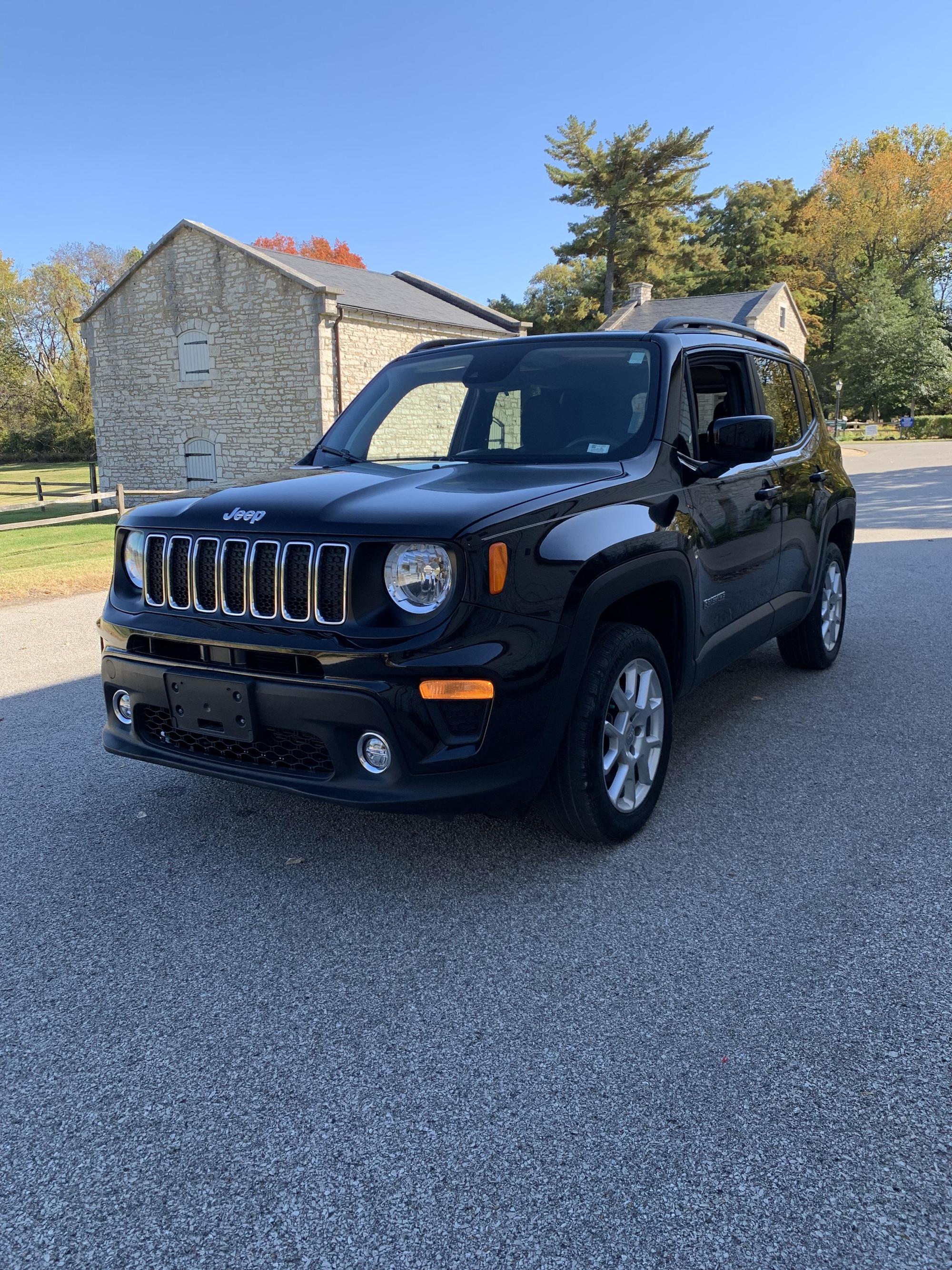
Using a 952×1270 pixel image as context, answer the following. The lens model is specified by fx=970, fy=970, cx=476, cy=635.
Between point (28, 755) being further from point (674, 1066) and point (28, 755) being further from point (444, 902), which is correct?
point (674, 1066)

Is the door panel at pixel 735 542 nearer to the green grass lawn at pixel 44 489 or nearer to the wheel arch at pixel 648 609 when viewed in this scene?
the wheel arch at pixel 648 609

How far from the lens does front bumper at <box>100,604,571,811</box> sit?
2918mm

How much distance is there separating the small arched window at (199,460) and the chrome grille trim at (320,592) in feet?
84.0

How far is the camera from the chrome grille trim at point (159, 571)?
3393mm

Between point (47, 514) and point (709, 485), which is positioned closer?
point (709, 485)

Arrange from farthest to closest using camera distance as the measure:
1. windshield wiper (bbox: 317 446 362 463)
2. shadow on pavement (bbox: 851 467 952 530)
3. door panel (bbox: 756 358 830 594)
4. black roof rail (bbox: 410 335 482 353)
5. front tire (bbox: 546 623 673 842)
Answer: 1. shadow on pavement (bbox: 851 467 952 530)
2. door panel (bbox: 756 358 830 594)
3. black roof rail (bbox: 410 335 482 353)
4. windshield wiper (bbox: 317 446 362 463)
5. front tire (bbox: 546 623 673 842)

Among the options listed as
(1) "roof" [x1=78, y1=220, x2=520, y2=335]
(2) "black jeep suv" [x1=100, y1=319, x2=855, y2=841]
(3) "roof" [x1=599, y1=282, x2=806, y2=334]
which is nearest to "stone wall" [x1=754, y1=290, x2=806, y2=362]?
(3) "roof" [x1=599, y1=282, x2=806, y2=334]

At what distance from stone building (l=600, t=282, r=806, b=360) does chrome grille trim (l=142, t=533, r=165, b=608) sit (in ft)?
134

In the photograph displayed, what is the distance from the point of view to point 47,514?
29688 millimetres

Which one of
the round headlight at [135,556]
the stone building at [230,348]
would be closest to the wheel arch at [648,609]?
the round headlight at [135,556]

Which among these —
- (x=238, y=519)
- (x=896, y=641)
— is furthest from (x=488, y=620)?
(x=896, y=641)

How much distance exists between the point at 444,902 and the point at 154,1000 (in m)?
0.97

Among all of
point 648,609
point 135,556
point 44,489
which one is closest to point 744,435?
point 648,609

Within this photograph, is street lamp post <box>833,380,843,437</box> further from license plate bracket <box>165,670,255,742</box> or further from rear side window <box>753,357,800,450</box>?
license plate bracket <box>165,670,255,742</box>
